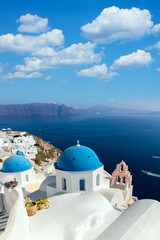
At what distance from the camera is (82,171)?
1442 cm

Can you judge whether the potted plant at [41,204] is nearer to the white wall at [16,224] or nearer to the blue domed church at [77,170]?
the white wall at [16,224]

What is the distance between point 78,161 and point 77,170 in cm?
76

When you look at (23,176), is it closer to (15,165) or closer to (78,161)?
(15,165)

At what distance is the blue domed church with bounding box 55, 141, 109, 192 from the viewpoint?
14.5 m

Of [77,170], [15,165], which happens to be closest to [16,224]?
[77,170]

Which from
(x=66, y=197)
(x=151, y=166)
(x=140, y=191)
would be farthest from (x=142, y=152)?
(x=66, y=197)

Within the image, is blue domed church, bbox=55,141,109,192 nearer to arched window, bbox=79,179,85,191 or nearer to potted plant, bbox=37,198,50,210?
arched window, bbox=79,179,85,191

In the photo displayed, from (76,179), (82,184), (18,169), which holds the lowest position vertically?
(18,169)

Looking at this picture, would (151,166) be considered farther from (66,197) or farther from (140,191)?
(66,197)

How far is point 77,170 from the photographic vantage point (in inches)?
567

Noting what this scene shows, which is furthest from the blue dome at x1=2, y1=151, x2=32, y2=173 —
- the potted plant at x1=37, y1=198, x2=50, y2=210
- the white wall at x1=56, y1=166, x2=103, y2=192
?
the potted plant at x1=37, y1=198, x2=50, y2=210

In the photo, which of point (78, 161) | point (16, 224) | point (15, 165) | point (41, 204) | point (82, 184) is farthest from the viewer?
point (15, 165)

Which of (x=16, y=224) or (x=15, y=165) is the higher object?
(x=16, y=224)

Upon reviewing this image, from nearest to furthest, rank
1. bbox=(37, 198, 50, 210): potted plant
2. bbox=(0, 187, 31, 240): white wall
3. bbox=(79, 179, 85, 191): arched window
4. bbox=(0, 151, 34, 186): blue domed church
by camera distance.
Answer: bbox=(0, 187, 31, 240): white wall → bbox=(37, 198, 50, 210): potted plant → bbox=(79, 179, 85, 191): arched window → bbox=(0, 151, 34, 186): blue domed church
